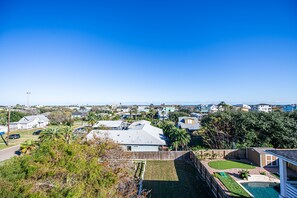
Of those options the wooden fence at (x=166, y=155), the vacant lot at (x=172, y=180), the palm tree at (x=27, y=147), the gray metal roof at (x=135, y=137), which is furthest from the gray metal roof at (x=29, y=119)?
the vacant lot at (x=172, y=180)

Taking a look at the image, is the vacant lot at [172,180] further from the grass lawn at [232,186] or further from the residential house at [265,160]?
the residential house at [265,160]

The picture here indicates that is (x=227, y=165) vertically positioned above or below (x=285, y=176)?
below

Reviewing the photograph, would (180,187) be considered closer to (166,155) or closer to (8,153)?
(166,155)

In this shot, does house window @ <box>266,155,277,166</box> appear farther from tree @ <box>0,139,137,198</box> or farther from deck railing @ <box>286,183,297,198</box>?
tree @ <box>0,139,137,198</box>

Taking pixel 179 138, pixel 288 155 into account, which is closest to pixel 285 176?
Result: pixel 288 155

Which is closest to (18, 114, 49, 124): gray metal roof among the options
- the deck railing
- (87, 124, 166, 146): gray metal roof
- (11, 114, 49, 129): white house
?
(11, 114, 49, 129): white house

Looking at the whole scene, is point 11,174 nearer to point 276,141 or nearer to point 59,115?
point 276,141

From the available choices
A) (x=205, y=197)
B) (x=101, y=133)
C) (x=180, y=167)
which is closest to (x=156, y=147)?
(x=180, y=167)

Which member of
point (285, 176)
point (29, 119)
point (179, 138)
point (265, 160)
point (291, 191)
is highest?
point (285, 176)
